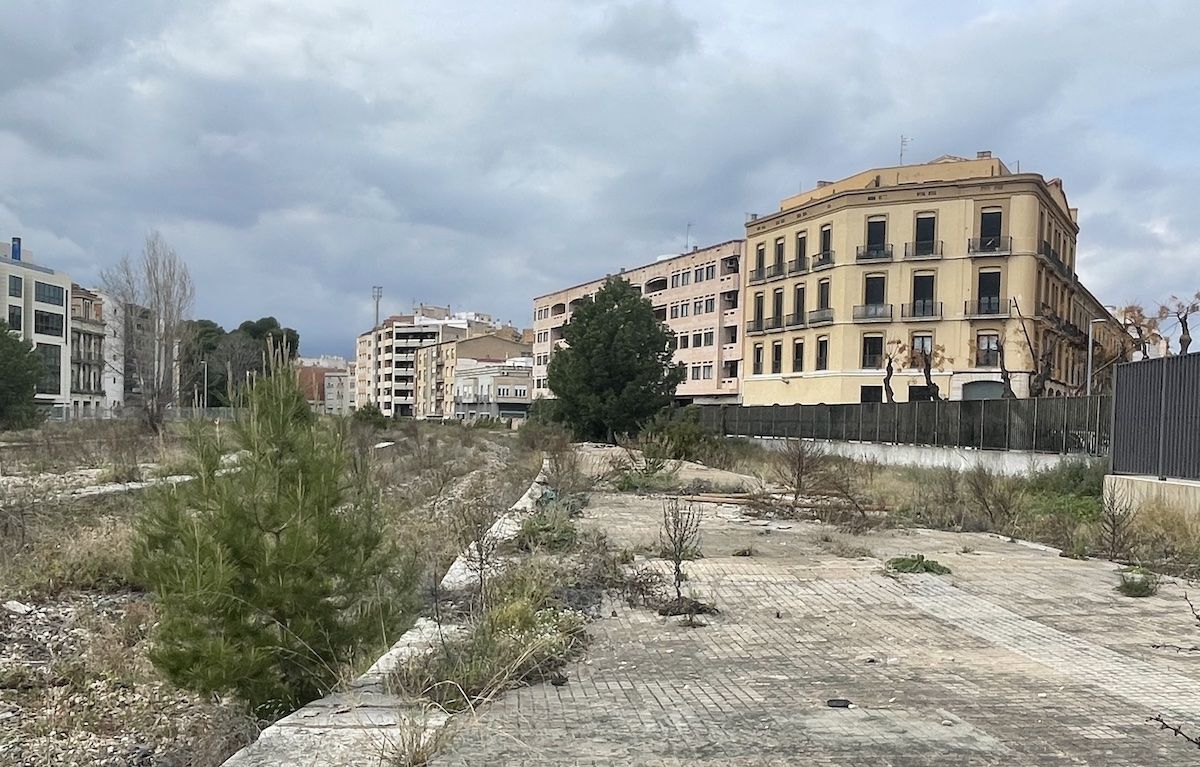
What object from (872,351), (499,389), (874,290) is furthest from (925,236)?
(499,389)

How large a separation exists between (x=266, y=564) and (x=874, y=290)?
50.9m

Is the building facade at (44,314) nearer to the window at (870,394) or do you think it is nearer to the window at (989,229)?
the window at (870,394)

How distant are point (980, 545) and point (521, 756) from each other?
410 inches

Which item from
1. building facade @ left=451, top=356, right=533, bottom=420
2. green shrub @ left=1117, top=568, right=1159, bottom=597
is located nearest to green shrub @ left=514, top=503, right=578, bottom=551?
green shrub @ left=1117, top=568, right=1159, bottom=597

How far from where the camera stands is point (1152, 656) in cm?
641

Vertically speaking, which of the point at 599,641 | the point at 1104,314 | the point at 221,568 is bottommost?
the point at 599,641

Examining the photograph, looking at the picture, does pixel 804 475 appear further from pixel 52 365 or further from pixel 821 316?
pixel 52 365

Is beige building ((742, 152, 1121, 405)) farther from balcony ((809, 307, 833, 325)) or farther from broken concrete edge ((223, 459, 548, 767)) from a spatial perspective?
broken concrete edge ((223, 459, 548, 767))

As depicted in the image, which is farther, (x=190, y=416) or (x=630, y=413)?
(x=630, y=413)

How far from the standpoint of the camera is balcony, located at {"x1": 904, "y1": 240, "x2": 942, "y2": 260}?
50.4 metres

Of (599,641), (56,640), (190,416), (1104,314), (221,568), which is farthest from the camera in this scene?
(1104,314)

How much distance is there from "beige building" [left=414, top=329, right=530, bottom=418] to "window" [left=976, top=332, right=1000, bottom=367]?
72.0 m

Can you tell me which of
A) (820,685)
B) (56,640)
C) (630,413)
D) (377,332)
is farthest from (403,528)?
(377,332)

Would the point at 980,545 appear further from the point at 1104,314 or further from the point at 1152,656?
the point at 1104,314
